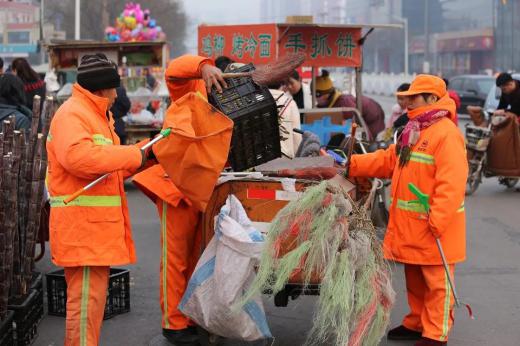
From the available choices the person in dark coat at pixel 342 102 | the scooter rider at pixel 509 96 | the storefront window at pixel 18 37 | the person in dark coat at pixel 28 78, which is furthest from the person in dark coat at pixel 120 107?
the storefront window at pixel 18 37

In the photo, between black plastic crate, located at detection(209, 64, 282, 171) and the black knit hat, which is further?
black plastic crate, located at detection(209, 64, 282, 171)

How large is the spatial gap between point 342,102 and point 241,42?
1.96m

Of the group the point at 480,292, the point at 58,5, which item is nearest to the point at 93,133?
the point at 480,292

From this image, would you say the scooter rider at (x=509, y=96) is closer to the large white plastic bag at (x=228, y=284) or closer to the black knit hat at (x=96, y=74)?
the large white plastic bag at (x=228, y=284)

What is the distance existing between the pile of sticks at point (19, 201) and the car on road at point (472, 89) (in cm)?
2643

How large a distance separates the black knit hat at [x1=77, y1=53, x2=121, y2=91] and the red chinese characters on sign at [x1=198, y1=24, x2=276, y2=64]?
5579 mm

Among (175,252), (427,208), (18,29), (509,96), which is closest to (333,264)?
(427,208)

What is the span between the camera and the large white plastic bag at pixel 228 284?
487 centimetres

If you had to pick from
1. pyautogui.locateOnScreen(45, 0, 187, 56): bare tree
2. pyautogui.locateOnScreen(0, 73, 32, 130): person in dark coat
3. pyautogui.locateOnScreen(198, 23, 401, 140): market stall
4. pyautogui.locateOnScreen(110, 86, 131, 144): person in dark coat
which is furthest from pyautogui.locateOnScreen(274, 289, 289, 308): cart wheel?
pyautogui.locateOnScreen(45, 0, 187, 56): bare tree

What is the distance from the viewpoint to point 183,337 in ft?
19.1

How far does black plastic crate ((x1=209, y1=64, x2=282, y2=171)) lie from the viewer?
549 cm

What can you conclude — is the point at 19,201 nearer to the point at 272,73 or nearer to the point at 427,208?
the point at 272,73

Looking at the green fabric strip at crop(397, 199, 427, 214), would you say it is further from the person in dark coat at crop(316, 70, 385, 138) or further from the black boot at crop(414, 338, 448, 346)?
the person in dark coat at crop(316, 70, 385, 138)

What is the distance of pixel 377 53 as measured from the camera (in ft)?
344
